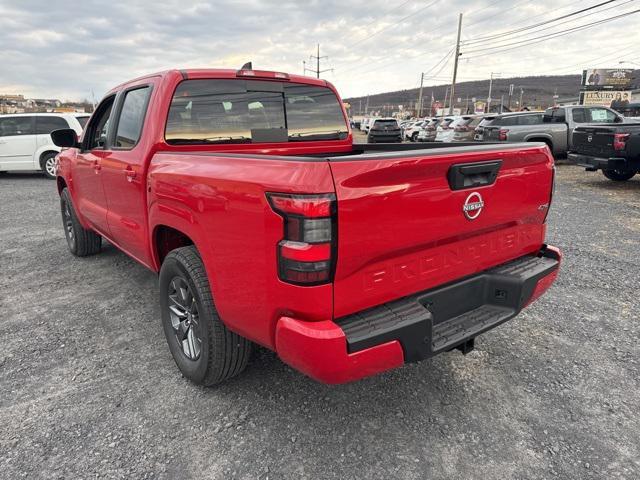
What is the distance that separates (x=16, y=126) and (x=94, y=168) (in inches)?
415

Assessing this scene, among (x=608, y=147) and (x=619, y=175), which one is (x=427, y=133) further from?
(x=608, y=147)

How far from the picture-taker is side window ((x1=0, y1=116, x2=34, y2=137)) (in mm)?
12078

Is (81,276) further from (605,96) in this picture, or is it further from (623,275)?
(605,96)

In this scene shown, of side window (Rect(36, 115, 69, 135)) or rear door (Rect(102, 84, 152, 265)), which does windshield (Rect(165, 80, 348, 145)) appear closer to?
rear door (Rect(102, 84, 152, 265))

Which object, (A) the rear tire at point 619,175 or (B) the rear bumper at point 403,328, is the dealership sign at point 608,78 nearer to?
(A) the rear tire at point 619,175

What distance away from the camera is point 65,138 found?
171 inches

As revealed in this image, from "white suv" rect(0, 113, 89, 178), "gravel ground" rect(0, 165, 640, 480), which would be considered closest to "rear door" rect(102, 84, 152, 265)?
"gravel ground" rect(0, 165, 640, 480)

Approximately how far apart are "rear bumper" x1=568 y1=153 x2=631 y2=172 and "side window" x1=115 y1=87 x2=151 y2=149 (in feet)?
31.3

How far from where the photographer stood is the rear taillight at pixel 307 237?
1762mm

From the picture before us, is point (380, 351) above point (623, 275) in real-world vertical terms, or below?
above

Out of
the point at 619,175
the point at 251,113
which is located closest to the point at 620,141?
the point at 619,175

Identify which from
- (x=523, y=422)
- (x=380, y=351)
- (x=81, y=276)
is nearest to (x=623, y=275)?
(x=523, y=422)

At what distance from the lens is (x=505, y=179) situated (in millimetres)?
2375

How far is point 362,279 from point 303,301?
28 cm
